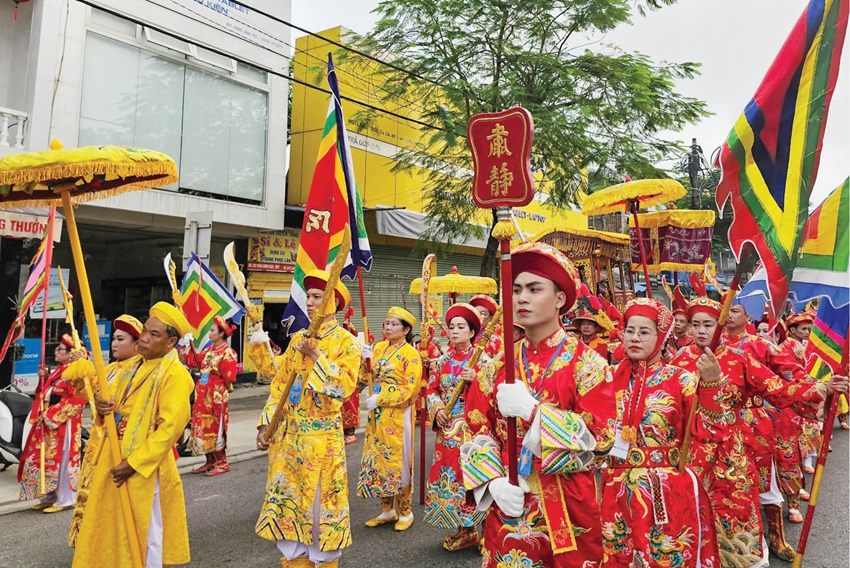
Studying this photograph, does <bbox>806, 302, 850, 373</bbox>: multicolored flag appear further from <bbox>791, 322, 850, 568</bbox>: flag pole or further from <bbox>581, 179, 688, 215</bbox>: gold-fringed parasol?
<bbox>581, 179, 688, 215</bbox>: gold-fringed parasol

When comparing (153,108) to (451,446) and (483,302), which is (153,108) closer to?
(483,302)

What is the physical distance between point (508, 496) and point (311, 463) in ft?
6.18

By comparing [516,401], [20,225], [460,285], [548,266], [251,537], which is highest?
[20,225]

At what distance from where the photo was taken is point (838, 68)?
2.71 metres

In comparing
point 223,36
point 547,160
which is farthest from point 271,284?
point 547,160

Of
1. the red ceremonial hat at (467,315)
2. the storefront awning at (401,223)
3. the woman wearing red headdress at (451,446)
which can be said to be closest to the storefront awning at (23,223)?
the red ceremonial hat at (467,315)

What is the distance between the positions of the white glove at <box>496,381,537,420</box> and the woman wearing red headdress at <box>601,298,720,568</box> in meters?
1.01

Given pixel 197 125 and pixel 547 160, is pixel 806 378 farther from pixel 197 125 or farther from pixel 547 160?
pixel 197 125

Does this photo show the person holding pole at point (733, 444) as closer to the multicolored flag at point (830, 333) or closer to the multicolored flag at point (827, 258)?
the multicolored flag at point (830, 333)

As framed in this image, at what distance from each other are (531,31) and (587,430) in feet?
35.9

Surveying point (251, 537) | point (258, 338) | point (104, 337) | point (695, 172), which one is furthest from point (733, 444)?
point (695, 172)

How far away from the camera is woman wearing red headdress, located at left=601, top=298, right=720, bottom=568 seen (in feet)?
10.0

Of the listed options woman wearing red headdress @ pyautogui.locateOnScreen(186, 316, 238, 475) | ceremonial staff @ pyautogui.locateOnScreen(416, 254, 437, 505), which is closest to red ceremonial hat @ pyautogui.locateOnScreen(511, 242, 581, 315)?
ceremonial staff @ pyautogui.locateOnScreen(416, 254, 437, 505)

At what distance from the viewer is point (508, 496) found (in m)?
2.15
